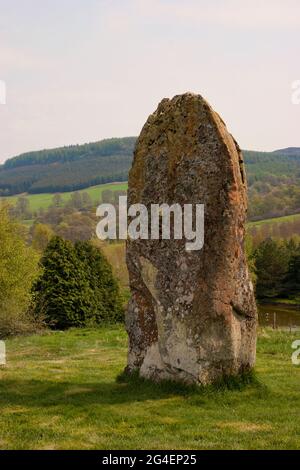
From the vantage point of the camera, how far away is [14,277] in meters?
32.8

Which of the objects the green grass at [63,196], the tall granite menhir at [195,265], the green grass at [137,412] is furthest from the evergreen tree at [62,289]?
the green grass at [63,196]

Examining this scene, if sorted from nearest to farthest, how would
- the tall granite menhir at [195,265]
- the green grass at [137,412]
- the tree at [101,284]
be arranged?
the green grass at [137,412] < the tall granite menhir at [195,265] < the tree at [101,284]

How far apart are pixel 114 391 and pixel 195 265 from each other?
12.0 feet

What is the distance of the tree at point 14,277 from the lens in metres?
31.7

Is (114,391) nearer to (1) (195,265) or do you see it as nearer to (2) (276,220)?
(1) (195,265)

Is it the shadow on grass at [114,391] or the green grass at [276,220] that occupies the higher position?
the green grass at [276,220]

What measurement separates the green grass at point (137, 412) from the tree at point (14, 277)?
555 inches

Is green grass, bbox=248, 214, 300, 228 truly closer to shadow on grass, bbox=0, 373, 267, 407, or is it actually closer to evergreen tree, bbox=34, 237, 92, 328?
evergreen tree, bbox=34, 237, 92, 328

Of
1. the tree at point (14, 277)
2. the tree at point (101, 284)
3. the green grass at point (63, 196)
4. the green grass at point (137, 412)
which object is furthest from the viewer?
the green grass at point (63, 196)

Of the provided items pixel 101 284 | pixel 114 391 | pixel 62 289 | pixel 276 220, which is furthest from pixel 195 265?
pixel 276 220

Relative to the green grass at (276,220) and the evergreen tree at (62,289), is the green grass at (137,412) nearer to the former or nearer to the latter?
the evergreen tree at (62,289)

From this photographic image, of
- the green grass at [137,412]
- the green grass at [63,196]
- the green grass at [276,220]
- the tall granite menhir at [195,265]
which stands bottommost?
the green grass at [137,412]

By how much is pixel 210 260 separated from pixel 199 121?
3.39 meters
